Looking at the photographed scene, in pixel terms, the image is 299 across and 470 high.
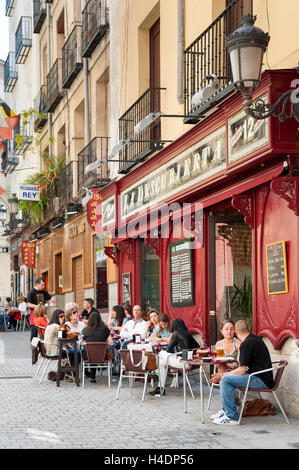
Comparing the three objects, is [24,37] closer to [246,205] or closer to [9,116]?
[9,116]

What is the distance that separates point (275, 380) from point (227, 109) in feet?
12.4

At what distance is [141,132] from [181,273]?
3650 mm

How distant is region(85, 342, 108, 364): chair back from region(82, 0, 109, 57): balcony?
9.59 metres

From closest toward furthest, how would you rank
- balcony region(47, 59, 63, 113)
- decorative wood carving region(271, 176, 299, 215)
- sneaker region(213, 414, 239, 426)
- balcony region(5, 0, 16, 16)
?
sneaker region(213, 414, 239, 426)
decorative wood carving region(271, 176, 299, 215)
balcony region(47, 59, 63, 113)
balcony region(5, 0, 16, 16)

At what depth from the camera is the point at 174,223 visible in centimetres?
1460

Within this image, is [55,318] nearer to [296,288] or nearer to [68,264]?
[296,288]

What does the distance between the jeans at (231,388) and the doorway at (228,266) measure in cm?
297

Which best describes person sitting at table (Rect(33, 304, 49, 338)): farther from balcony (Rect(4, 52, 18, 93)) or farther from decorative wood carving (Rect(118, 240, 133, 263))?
balcony (Rect(4, 52, 18, 93))

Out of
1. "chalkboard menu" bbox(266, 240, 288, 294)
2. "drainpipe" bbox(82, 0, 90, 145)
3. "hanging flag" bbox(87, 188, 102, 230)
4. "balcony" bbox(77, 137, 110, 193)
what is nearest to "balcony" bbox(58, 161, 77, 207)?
"drainpipe" bbox(82, 0, 90, 145)

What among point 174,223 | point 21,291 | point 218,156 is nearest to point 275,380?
point 218,156

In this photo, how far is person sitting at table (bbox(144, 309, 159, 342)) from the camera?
1298 cm

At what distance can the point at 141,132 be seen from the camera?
16.2 m

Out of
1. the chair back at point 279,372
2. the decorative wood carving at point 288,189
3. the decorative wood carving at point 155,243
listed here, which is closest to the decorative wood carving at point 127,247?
the decorative wood carving at point 155,243

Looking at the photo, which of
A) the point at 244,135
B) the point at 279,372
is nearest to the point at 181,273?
the point at 244,135
